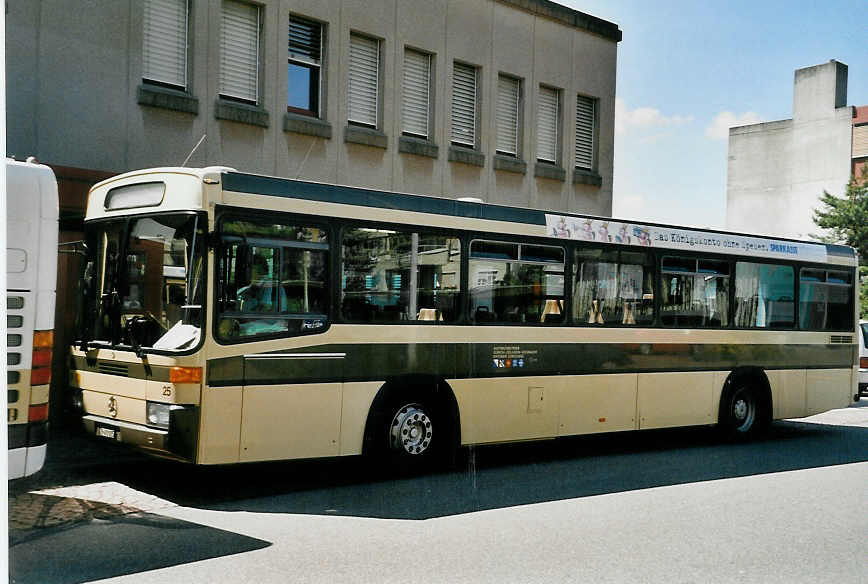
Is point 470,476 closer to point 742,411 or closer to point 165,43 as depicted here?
point 742,411

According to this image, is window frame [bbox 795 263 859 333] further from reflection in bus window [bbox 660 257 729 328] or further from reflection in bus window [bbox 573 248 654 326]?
reflection in bus window [bbox 573 248 654 326]

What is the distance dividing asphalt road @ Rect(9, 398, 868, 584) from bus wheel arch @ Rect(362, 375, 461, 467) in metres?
0.30

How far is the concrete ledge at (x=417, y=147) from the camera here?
57.5 feet

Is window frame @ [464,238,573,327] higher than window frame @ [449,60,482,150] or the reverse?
the reverse

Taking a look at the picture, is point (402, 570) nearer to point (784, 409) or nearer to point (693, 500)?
point (693, 500)

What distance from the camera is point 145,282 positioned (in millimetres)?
8852

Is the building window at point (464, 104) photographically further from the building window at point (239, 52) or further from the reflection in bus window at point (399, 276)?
the reflection in bus window at point (399, 276)

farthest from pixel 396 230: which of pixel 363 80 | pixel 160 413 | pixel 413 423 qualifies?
pixel 363 80

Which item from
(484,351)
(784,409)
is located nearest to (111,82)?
(484,351)

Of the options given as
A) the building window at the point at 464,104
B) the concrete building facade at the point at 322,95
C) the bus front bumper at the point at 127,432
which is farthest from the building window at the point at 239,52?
the bus front bumper at the point at 127,432

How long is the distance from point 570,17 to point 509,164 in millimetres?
3659

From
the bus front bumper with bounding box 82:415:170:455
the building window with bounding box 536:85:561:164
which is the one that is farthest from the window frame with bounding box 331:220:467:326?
the building window with bounding box 536:85:561:164

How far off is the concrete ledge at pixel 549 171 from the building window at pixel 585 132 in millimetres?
842

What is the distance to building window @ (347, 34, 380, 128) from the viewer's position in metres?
16.9
